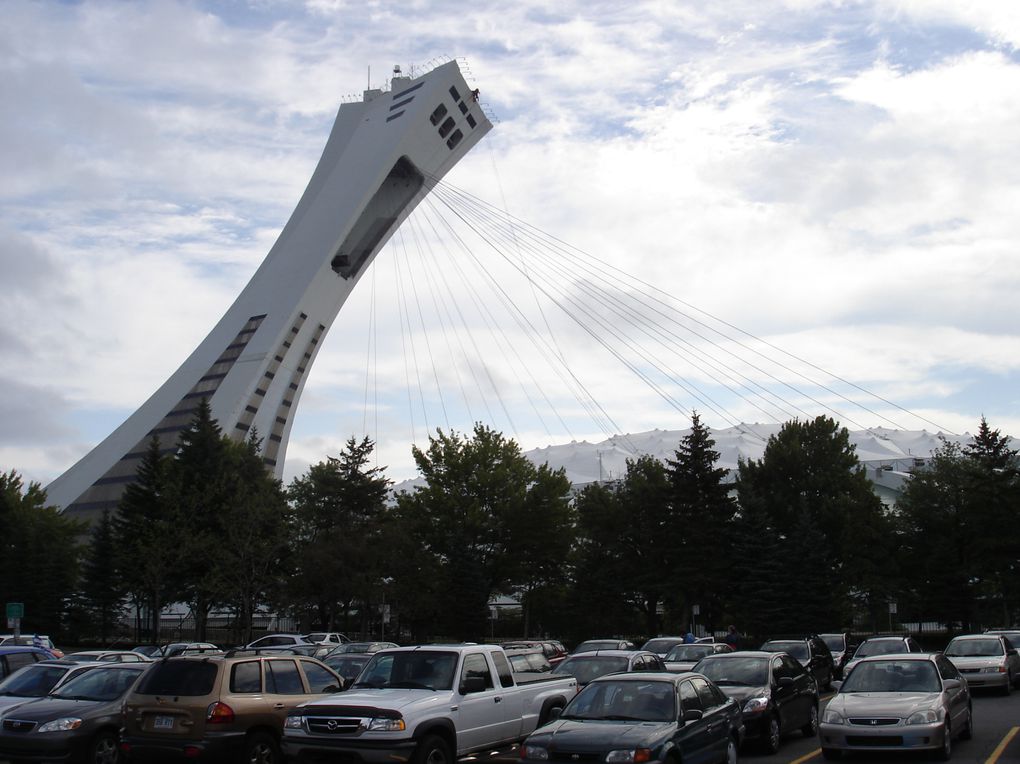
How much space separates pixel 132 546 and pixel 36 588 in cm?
678

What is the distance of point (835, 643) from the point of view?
30.8 meters

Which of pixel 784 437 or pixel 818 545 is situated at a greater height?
pixel 784 437

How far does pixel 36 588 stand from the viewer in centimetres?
4897

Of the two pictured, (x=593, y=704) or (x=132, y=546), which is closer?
(x=593, y=704)

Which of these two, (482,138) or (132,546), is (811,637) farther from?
(482,138)

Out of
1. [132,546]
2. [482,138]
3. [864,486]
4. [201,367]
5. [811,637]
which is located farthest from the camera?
[482,138]

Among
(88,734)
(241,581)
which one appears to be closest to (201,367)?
(241,581)

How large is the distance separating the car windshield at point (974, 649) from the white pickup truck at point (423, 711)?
13.7 metres

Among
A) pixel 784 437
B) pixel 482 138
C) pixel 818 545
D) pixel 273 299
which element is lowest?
pixel 818 545

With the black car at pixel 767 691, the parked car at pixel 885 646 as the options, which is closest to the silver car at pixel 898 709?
the black car at pixel 767 691

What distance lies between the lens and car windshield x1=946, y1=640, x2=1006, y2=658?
23.1 m

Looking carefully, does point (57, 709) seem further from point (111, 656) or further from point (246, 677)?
point (111, 656)

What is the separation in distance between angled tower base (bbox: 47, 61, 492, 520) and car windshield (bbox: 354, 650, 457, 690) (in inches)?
2276

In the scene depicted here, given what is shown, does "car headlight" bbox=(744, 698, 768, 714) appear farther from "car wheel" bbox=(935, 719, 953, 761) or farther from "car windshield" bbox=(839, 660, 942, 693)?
"car wheel" bbox=(935, 719, 953, 761)
